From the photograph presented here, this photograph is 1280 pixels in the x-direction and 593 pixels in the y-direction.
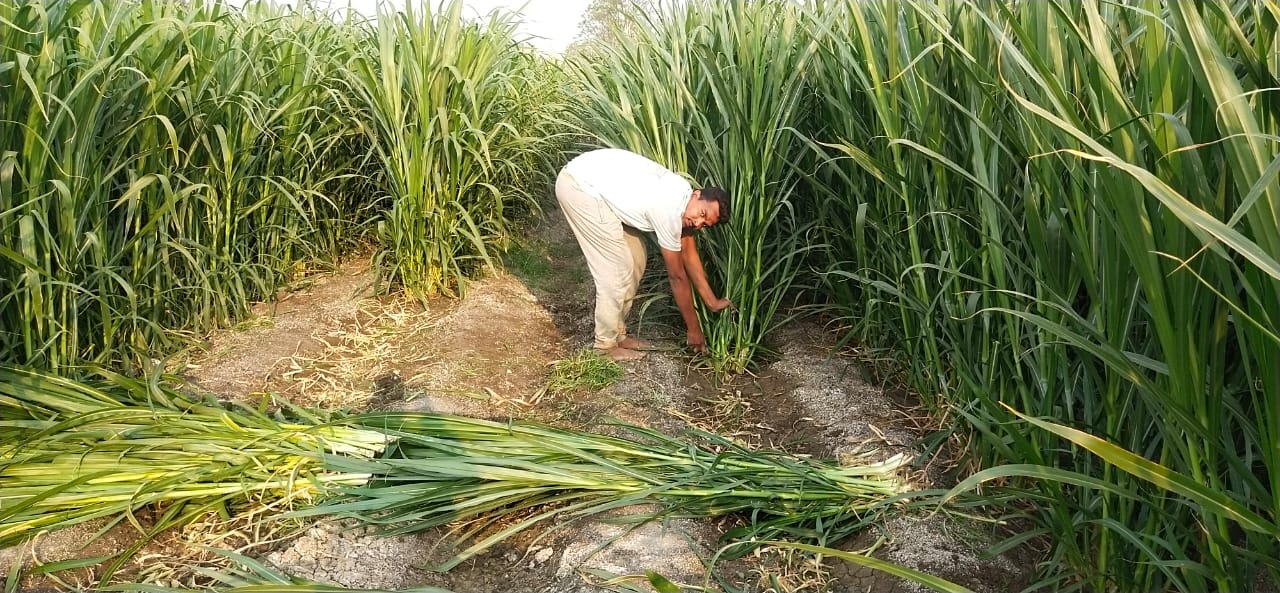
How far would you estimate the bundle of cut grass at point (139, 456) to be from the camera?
1.89 m

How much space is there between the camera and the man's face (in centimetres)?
266

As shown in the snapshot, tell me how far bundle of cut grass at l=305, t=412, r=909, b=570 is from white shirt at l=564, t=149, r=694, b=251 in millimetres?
882

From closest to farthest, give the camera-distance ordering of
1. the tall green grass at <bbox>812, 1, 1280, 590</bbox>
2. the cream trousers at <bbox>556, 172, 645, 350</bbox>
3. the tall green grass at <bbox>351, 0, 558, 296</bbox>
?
the tall green grass at <bbox>812, 1, 1280, 590</bbox>
the cream trousers at <bbox>556, 172, 645, 350</bbox>
the tall green grass at <bbox>351, 0, 558, 296</bbox>

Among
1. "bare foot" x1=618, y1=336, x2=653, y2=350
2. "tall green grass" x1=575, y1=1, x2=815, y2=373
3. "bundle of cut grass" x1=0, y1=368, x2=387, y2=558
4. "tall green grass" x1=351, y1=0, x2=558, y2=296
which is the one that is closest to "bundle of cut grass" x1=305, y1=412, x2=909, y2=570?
"bundle of cut grass" x1=0, y1=368, x2=387, y2=558

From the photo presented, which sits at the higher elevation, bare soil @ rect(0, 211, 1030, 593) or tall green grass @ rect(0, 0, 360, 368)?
tall green grass @ rect(0, 0, 360, 368)

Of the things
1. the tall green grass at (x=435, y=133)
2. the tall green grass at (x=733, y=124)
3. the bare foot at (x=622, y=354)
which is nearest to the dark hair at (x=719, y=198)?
the tall green grass at (x=733, y=124)

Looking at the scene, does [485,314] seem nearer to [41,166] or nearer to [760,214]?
[760,214]

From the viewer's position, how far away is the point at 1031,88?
129 cm

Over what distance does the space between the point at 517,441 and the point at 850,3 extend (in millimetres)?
1498

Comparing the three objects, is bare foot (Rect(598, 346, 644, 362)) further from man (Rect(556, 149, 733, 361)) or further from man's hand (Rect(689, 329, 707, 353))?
man's hand (Rect(689, 329, 707, 353))

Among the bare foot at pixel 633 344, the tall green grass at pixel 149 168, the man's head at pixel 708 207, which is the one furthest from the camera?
the bare foot at pixel 633 344

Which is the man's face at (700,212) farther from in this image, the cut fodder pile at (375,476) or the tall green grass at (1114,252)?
the cut fodder pile at (375,476)

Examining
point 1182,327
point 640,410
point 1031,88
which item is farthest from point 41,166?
point 1182,327

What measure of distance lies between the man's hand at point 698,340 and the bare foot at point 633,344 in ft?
0.60
